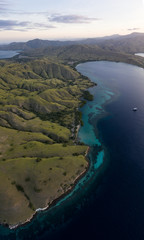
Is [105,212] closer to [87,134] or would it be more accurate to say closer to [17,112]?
[87,134]

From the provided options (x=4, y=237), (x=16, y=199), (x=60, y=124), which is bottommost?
(x=4, y=237)

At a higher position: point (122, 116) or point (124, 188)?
point (122, 116)

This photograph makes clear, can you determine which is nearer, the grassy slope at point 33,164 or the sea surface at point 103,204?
the sea surface at point 103,204

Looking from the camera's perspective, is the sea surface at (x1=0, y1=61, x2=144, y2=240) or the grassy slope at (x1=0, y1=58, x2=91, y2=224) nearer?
the sea surface at (x1=0, y1=61, x2=144, y2=240)

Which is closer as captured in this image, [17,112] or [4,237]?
[4,237]

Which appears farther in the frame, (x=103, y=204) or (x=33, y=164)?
(x=33, y=164)

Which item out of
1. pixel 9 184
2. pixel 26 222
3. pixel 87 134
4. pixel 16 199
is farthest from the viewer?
pixel 87 134

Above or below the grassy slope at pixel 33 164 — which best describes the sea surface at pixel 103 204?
below

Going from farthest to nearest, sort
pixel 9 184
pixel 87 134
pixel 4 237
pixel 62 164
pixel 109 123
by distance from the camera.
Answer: pixel 109 123 → pixel 87 134 → pixel 62 164 → pixel 9 184 → pixel 4 237

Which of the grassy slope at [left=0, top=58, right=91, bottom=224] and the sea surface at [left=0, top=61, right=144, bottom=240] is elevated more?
the grassy slope at [left=0, top=58, right=91, bottom=224]

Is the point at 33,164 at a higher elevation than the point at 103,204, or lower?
higher

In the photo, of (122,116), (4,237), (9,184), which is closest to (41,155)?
(9,184)
